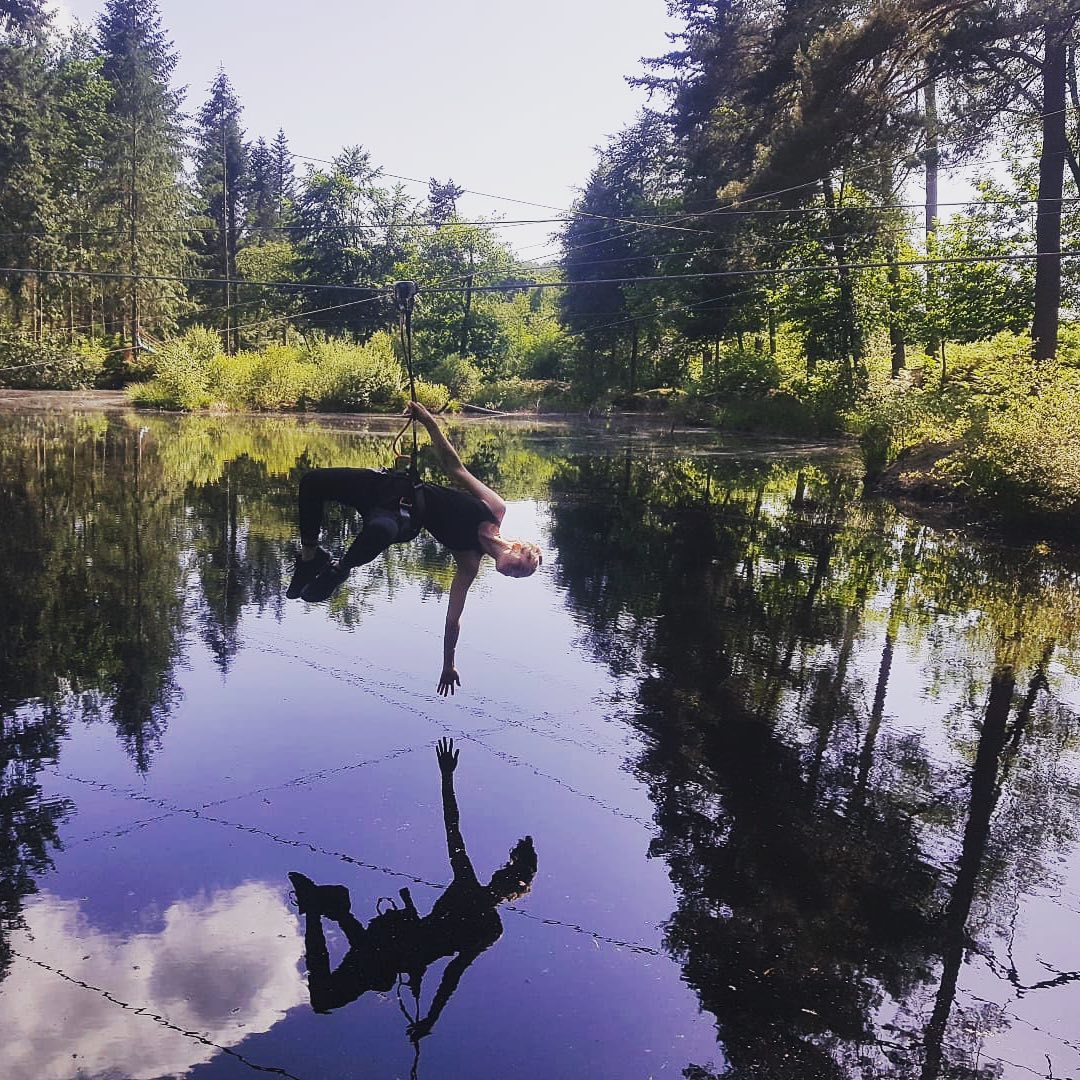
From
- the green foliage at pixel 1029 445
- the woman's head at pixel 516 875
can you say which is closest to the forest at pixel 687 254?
the green foliage at pixel 1029 445

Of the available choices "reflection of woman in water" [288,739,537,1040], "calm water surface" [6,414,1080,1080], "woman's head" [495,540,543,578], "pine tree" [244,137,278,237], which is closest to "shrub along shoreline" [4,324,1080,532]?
"woman's head" [495,540,543,578]

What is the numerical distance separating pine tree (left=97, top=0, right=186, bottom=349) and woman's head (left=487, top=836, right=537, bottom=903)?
171 ft

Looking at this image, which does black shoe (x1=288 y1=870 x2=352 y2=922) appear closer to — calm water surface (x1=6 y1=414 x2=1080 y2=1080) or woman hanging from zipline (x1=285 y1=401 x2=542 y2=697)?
calm water surface (x1=6 y1=414 x2=1080 y2=1080)

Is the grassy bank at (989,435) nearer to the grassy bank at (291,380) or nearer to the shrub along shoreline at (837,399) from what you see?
the shrub along shoreline at (837,399)

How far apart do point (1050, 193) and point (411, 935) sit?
62.4 feet

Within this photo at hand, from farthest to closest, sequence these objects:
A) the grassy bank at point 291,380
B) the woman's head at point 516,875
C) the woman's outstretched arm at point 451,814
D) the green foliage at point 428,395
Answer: the green foliage at point 428,395
the grassy bank at point 291,380
the woman's outstretched arm at point 451,814
the woman's head at point 516,875

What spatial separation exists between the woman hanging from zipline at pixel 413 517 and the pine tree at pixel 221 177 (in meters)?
58.6

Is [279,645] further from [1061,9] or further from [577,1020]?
[1061,9]

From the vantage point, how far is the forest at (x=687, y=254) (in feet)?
59.0

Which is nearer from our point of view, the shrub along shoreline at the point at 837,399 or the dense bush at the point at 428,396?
the shrub along shoreline at the point at 837,399

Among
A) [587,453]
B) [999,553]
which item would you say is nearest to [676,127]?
[587,453]

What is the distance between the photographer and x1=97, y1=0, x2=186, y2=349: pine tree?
51.7 metres

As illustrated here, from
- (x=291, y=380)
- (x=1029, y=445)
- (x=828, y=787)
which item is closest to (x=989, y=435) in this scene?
(x=1029, y=445)

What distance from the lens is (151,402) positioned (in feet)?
135
